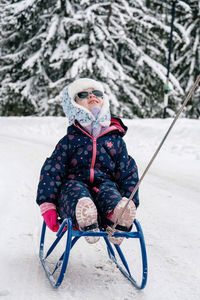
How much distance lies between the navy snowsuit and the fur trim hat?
2.4 inches

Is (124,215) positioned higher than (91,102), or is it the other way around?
(91,102)

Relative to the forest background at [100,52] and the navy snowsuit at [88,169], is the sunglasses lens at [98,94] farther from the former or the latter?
the forest background at [100,52]

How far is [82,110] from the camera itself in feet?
8.71

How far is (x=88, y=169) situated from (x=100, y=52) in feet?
42.7

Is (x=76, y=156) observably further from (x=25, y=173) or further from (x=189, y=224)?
(x=25, y=173)

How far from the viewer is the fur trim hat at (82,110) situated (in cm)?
264

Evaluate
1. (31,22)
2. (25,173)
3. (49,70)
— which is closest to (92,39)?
(49,70)

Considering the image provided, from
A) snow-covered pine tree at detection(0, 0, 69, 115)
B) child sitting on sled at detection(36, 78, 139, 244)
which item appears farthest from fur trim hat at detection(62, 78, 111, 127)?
snow-covered pine tree at detection(0, 0, 69, 115)

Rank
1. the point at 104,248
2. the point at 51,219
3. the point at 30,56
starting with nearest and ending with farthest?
1. the point at 51,219
2. the point at 104,248
3. the point at 30,56

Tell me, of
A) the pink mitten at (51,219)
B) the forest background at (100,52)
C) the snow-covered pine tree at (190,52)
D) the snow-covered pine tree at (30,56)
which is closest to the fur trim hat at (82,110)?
the pink mitten at (51,219)

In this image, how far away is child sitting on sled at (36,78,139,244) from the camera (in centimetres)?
227

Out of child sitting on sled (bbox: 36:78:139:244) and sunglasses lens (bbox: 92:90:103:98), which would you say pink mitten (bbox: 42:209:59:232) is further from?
sunglasses lens (bbox: 92:90:103:98)

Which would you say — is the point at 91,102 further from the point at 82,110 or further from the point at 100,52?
the point at 100,52

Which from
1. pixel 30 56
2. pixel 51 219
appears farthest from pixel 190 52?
pixel 51 219
